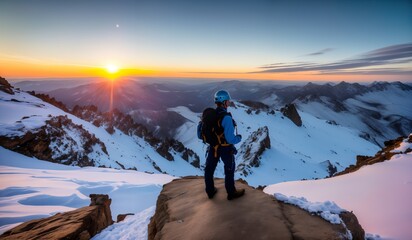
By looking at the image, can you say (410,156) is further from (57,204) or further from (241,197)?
(57,204)

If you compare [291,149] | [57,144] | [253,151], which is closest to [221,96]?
[57,144]

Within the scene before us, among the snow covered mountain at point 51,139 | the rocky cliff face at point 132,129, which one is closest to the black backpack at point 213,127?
the snow covered mountain at point 51,139

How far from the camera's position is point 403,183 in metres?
7.66

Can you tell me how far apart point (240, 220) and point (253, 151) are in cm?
4380

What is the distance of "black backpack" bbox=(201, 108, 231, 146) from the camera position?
19.4ft

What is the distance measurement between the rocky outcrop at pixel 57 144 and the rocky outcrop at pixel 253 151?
23.1 metres

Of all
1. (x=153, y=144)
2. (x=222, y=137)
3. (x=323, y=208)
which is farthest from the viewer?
(x=153, y=144)

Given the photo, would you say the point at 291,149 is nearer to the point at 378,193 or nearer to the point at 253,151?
the point at 253,151

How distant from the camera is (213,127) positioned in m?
5.98

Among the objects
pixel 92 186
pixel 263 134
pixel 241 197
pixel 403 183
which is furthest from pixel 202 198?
pixel 263 134

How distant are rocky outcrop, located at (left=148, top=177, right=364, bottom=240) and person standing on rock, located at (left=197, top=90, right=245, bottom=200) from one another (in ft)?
1.18

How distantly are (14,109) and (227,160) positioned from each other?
34285mm

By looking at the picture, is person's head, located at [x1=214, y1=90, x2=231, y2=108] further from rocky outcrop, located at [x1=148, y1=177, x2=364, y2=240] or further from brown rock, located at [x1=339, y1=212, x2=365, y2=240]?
brown rock, located at [x1=339, y1=212, x2=365, y2=240]

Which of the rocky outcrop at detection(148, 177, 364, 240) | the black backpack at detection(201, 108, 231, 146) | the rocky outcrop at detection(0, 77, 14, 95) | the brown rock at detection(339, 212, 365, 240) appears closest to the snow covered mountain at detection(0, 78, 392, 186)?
the rocky outcrop at detection(0, 77, 14, 95)
